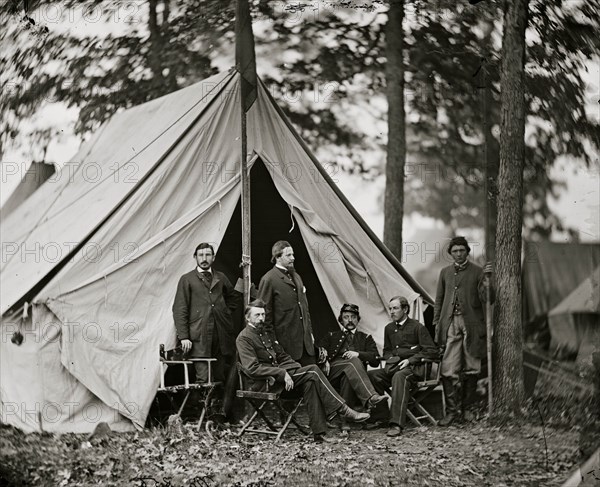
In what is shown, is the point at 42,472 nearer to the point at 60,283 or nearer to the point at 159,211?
the point at 60,283

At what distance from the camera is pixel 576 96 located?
673 cm

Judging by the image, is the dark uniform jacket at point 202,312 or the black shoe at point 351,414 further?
the dark uniform jacket at point 202,312

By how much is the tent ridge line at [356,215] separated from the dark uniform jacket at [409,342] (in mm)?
569

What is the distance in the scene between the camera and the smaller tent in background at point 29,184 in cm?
746

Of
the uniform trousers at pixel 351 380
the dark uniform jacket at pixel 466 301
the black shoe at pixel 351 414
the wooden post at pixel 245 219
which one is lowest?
the black shoe at pixel 351 414

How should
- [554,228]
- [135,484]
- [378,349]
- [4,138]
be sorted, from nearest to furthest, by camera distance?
[135,484] → [554,228] → [4,138] → [378,349]

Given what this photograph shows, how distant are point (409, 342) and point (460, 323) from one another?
1.50ft

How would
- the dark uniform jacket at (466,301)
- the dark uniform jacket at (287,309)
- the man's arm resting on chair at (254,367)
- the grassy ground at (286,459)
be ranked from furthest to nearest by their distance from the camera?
1. the dark uniform jacket at (287,309)
2. the dark uniform jacket at (466,301)
3. the man's arm resting on chair at (254,367)
4. the grassy ground at (286,459)

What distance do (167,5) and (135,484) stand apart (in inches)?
143

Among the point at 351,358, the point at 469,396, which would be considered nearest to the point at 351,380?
the point at 351,358

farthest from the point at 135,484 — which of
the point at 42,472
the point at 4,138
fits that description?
the point at 4,138

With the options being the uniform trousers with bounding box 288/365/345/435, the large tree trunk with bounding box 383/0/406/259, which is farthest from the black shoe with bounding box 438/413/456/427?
the large tree trunk with bounding box 383/0/406/259

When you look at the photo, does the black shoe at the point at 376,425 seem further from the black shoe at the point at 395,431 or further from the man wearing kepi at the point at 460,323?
the man wearing kepi at the point at 460,323

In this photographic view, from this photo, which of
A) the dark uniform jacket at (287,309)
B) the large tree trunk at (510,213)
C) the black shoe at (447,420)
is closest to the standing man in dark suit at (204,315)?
the dark uniform jacket at (287,309)
